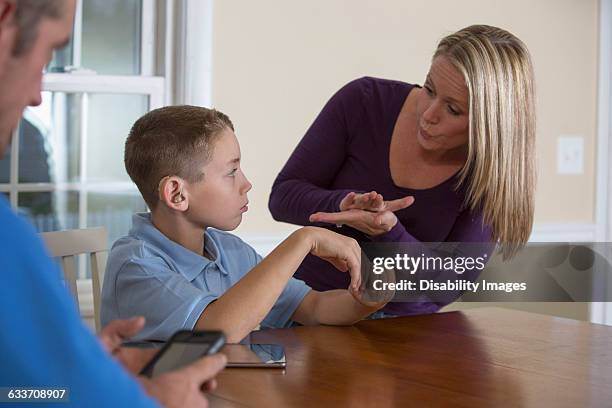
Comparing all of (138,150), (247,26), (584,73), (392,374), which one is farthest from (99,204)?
(584,73)

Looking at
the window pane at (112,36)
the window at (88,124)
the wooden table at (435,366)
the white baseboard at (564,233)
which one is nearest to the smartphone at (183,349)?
the wooden table at (435,366)

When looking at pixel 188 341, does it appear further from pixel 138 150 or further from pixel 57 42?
pixel 138 150

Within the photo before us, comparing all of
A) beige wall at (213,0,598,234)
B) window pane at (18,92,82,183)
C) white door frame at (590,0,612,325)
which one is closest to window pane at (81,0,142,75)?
window pane at (18,92,82,183)

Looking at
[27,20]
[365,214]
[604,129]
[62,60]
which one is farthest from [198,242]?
[604,129]

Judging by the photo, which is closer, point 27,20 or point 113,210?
point 27,20

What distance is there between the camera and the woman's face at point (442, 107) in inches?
77.4

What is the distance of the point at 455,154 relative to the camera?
7.13 feet

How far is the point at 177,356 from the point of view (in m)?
0.89

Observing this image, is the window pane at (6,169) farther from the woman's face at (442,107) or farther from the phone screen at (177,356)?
the phone screen at (177,356)

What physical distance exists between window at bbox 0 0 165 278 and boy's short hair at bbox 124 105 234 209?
104 centimetres

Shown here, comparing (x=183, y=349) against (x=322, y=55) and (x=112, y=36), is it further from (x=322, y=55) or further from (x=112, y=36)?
(x=322, y=55)

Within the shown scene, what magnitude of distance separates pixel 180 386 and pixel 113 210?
217 centimetres

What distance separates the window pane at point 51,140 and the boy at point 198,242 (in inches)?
40.7

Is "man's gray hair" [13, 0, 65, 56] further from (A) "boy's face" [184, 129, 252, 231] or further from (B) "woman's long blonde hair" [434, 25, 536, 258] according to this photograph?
(B) "woman's long blonde hair" [434, 25, 536, 258]
